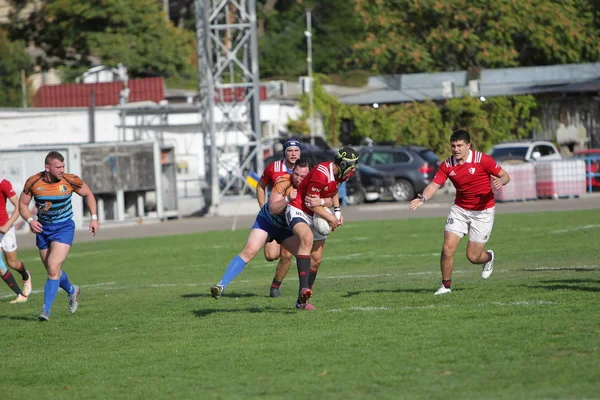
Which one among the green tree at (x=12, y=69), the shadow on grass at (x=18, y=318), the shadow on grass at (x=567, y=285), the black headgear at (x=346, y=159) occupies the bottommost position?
the shadow on grass at (x=18, y=318)

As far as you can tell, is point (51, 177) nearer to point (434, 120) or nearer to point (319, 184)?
point (319, 184)

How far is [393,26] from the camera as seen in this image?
66500 mm

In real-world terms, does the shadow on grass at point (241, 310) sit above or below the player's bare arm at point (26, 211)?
below

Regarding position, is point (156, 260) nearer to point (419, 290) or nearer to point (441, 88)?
point (419, 290)

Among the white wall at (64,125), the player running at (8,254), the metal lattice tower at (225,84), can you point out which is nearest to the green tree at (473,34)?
the white wall at (64,125)

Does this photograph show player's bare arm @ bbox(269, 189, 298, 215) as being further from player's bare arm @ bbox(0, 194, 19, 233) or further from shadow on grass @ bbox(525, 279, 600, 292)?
player's bare arm @ bbox(0, 194, 19, 233)

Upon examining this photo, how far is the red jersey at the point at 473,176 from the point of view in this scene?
42.8 feet

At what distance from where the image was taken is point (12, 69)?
74312mm

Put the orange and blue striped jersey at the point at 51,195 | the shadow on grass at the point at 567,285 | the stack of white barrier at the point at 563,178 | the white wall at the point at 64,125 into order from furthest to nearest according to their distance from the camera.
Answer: the white wall at the point at 64,125, the stack of white barrier at the point at 563,178, the orange and blue striped jersey at the point at 51,195, the shadow on grass at the point at 567,285

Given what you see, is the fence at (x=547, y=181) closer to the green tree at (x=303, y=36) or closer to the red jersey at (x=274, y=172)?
the red jersey at (x=274, y=172)

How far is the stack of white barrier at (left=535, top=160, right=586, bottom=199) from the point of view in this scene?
3719 centimetres

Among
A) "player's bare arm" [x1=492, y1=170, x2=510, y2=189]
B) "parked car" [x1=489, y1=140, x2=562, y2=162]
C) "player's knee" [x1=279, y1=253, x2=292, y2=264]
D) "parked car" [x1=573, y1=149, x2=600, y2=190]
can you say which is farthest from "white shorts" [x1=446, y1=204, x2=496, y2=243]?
"parked car" [x1=489, y1=140, x2=562, y2=162]

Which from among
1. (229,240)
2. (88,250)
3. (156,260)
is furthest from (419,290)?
(88,250)

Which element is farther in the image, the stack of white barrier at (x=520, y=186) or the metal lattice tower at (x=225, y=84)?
the stack of white barrier at (x=520, y=186)
